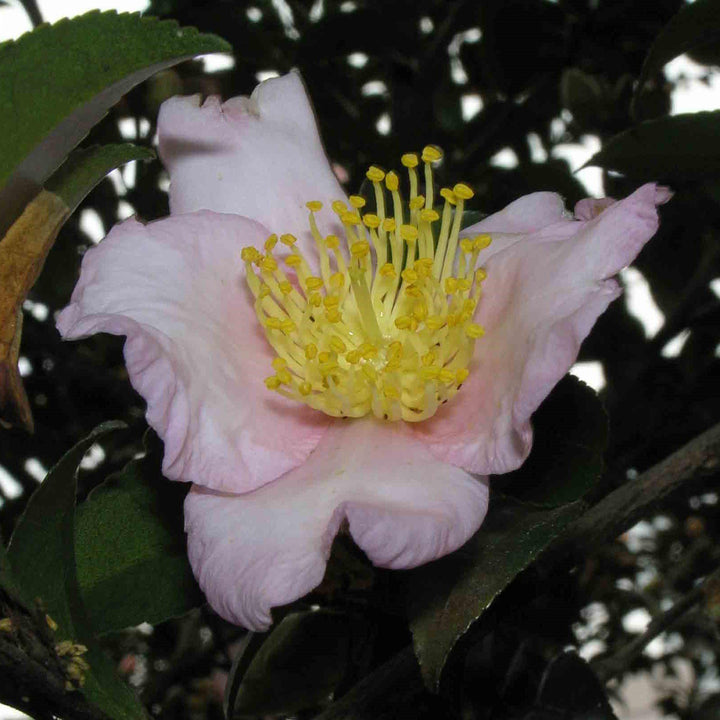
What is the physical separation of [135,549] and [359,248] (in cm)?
28

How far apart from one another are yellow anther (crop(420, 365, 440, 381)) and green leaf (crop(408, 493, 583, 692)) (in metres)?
0.10

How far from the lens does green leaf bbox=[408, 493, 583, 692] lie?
0.62 metres

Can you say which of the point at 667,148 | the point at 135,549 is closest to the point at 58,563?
the point at 135,549

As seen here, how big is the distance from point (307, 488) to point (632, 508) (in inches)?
11.4

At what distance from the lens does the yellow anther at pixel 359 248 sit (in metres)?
0.81

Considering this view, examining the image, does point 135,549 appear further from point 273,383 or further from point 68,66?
point 68,66

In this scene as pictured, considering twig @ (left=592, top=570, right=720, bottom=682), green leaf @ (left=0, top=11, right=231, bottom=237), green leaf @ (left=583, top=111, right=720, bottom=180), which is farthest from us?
twig @ (left=592, top=570, right=720, bottom=682)

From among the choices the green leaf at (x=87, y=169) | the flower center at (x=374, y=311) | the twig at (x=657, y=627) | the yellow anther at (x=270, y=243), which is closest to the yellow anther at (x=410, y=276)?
the flower center at (x=374, y=311)

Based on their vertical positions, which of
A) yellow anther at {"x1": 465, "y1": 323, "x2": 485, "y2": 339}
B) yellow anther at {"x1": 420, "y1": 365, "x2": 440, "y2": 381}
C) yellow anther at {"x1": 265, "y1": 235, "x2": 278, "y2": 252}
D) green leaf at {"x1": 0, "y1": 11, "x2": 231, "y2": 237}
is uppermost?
green leaf at {"x1": 0, "y1": 11, "x2": 231, "y2": 237}

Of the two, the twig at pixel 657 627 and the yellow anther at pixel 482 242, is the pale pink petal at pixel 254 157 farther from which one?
the twig at pixel 657 627

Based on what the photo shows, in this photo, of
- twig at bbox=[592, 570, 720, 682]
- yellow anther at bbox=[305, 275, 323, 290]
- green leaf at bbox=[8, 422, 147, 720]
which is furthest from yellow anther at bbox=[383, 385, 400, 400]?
twig at bbox=[592, 570, 720, 682]

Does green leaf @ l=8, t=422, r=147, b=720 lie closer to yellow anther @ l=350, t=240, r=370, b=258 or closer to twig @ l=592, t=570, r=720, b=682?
yellow anther @ l=350, t=240, r=370, b=258

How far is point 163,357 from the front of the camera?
0.67m

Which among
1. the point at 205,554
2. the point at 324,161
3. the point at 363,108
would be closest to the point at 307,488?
the point at 205,554
